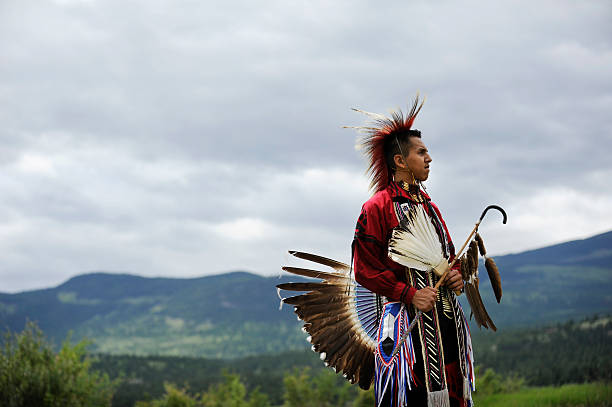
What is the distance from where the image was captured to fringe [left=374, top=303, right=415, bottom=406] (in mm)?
3678

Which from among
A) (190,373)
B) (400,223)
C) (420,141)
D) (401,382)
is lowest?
(190,373)

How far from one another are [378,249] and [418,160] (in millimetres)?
688

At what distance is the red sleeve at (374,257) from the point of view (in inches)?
147

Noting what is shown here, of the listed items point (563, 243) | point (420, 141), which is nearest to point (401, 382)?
point (420, 141)

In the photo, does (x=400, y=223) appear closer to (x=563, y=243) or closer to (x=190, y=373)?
(x=190, y=373)

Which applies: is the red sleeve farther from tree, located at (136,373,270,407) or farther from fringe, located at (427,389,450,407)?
tree, located at (136,373,270,407)

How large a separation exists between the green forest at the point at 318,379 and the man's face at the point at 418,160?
23.5 feet

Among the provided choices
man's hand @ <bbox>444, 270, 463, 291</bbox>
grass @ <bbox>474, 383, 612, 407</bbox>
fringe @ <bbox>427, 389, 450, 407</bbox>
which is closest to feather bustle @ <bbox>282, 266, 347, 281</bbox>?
man's hand @ <bbox>444, 270, 463, 291</bbox>

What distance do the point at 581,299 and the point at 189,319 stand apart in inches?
4553

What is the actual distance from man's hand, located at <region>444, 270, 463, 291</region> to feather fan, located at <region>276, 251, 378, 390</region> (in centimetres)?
78

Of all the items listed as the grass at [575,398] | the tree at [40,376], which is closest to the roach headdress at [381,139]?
the grass at [575,398]

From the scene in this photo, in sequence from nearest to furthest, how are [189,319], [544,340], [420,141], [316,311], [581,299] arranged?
[420,141] < [316,311] < [544,340] < [581,299] < [189,319]

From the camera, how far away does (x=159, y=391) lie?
52.0m

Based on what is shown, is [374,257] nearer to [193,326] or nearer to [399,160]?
[399,160]
